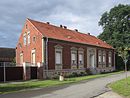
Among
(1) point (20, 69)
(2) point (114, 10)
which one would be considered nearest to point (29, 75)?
(1) point (20, 69)

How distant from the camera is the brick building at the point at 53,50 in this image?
1409 inches

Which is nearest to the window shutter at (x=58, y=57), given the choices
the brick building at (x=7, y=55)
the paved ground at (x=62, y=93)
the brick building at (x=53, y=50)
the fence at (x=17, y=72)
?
the brick building at (x=53, y=50)

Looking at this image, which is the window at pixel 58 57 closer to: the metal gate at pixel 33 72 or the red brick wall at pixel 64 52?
the red brick wall at pixel 64 52

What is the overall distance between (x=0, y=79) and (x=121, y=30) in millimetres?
38942

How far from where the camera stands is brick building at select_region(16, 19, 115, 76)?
35781 millimetres

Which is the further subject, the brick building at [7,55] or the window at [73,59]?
the brick building at [7,55]

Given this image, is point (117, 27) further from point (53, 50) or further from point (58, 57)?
point (53, 50)

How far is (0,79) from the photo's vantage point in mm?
30094

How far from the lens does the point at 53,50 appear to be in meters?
36.8

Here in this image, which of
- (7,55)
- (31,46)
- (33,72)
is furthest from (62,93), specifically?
(7,55)

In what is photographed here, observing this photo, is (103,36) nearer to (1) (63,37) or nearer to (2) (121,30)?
(2) (121,30)

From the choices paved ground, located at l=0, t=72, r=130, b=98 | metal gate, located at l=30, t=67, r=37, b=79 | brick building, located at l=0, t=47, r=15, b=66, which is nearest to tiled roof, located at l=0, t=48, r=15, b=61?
brick building, located at l=0, t=47, r=15, b=66

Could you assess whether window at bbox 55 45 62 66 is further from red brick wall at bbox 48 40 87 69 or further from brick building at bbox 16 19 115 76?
red brick wall at bbox 48 40 87 69

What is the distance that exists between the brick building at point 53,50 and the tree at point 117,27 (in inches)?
554
